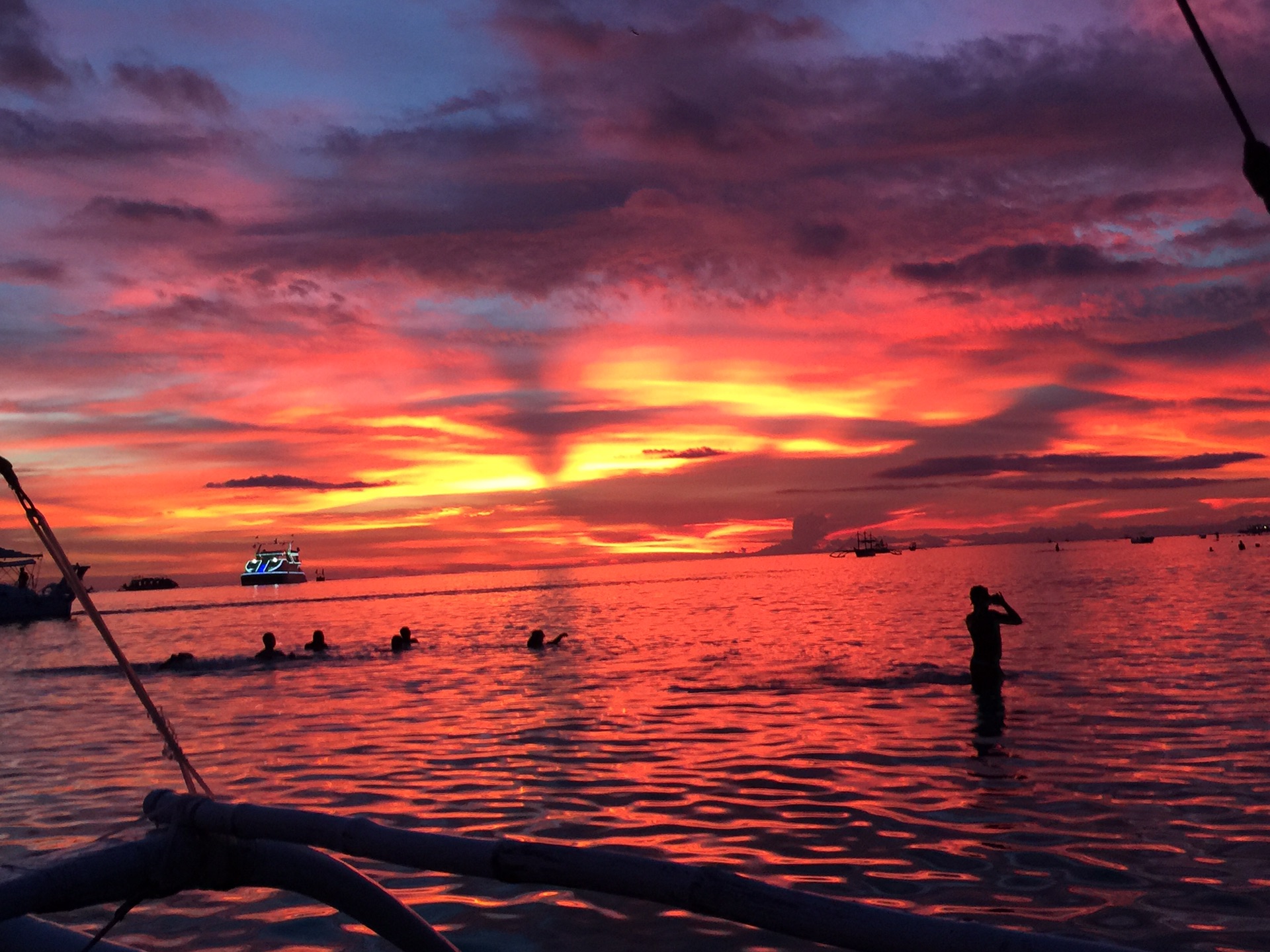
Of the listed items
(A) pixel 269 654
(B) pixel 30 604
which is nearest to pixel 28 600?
(B) pixel 30 604

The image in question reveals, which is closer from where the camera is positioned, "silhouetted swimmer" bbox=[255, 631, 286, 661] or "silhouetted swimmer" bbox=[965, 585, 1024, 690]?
"silhouetted swimmer" bbox=[965, 585, 1024, 690]

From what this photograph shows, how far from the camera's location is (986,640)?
22812mm

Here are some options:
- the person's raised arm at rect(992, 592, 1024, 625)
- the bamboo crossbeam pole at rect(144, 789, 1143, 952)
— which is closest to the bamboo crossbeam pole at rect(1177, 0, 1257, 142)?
the bamboo crossbeam pole at rect(144, 789, 1143, 952)

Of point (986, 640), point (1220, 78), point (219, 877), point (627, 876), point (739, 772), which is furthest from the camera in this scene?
point (986, 640)

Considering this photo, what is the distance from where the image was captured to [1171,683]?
960 inches

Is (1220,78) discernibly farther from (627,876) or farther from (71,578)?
(71,578)

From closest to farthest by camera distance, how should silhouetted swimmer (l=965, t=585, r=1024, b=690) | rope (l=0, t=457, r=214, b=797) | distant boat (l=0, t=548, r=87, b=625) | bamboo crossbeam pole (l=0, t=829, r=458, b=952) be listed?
bamboo crossbeam pole (l=0, t=829, r=458, b=952) < rope (l=0, t=457, r=214, b=797) < silhouetted swimmer (l=965, t=585, r=1024, b=690) < distant boat (l=0, t=548, r=87, b=625)

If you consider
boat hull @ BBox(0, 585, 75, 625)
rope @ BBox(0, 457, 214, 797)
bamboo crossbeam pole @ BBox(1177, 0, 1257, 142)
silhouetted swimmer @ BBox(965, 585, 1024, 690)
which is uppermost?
bamboo crossbeam pole @ BBox(1177, 0, 1257, 142)

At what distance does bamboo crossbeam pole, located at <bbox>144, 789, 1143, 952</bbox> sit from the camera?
11.3 feet

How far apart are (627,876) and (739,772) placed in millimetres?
12314

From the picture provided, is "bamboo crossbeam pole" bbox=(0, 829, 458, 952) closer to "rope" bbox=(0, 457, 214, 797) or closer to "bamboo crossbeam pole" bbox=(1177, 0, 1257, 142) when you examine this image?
"rope" bbox=(0, 457, 214, 797)

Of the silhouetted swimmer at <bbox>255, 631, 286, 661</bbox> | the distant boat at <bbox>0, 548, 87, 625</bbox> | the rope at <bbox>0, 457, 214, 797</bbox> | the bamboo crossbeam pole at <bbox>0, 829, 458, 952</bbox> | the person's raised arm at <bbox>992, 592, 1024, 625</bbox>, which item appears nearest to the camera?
the bamboo crossbeam pole at <bbox>0, 829, 458, 952</bbox>

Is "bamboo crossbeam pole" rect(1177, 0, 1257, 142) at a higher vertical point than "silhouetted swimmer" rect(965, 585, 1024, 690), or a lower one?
higher

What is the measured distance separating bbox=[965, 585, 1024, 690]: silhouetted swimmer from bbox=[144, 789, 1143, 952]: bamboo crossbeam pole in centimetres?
1928
